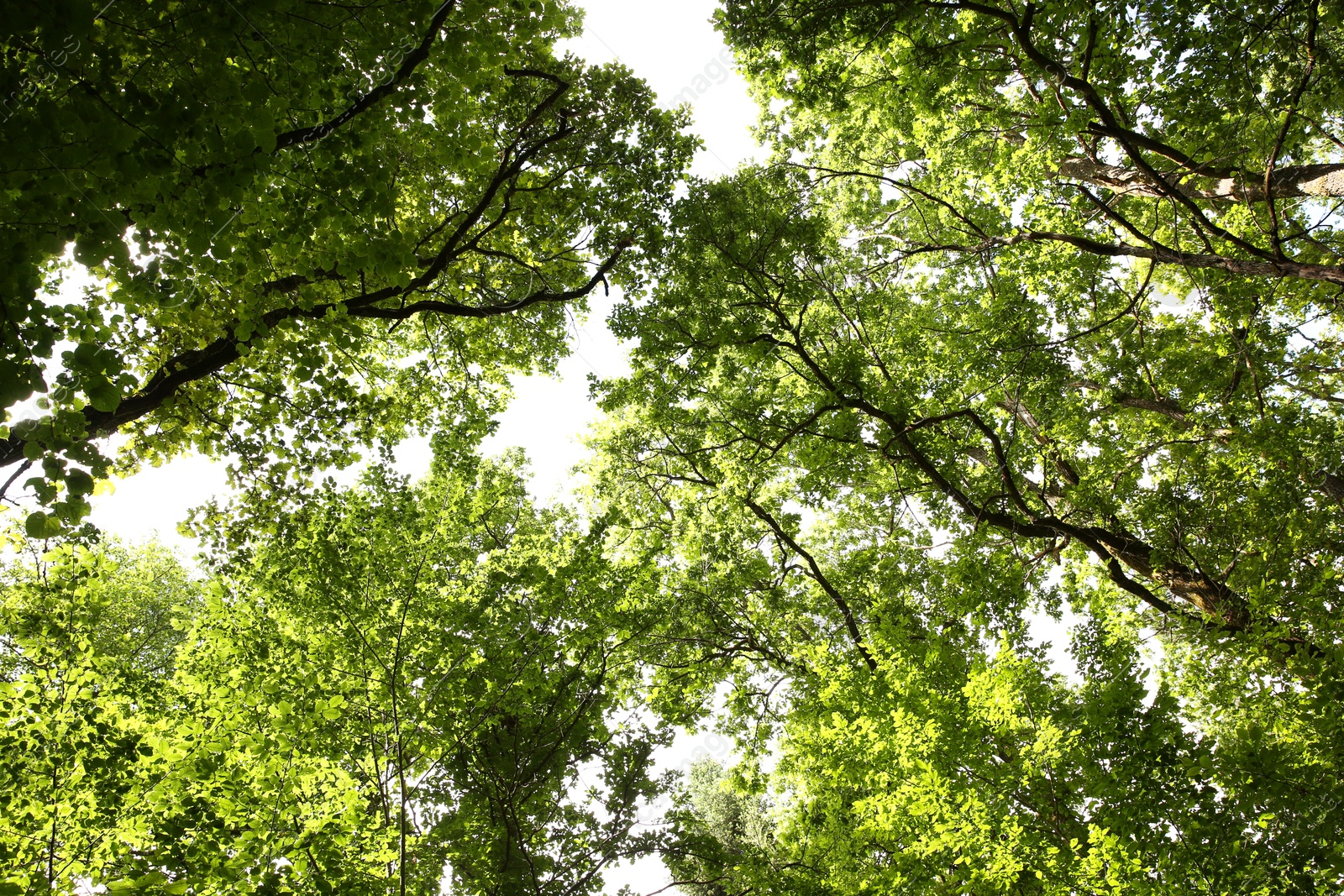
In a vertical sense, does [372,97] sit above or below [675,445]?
below

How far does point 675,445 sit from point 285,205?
755cm

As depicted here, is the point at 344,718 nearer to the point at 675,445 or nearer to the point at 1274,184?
the point at 675,445

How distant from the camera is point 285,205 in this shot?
4.04 metres

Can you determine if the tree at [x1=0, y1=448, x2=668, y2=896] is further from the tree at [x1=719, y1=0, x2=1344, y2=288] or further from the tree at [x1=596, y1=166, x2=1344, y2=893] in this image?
the tree at [x1=719, y1=0, x2=1344, y2=288]

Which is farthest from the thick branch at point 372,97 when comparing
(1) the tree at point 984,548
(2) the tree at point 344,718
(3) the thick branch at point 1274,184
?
(3) the thick branch at point 1274,184

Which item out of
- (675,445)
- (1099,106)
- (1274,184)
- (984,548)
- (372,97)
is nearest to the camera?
(372,97)

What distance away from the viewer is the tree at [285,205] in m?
2.62

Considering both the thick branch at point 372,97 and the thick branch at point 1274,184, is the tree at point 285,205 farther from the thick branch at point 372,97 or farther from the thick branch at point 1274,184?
the thick branch at point 1274,184

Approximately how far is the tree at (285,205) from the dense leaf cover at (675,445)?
36 millimetres

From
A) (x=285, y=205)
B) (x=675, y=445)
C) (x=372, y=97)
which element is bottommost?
(x=285, y=205)

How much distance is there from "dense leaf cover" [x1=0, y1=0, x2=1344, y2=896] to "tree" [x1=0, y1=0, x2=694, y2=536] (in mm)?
36

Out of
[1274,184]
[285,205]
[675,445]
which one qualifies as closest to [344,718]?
[285,205]

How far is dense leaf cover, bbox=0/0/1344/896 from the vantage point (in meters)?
3.84

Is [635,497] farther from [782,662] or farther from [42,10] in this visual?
[42,10]
